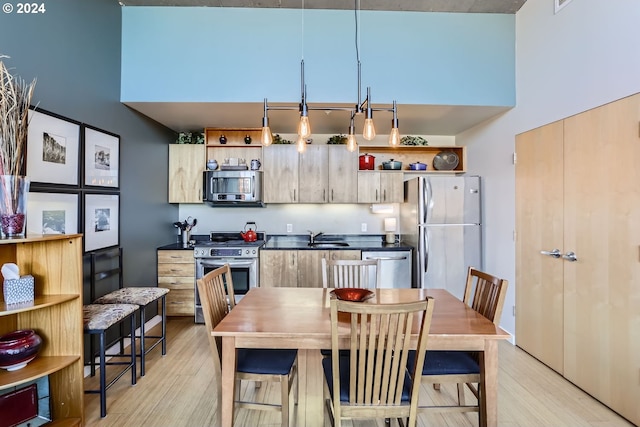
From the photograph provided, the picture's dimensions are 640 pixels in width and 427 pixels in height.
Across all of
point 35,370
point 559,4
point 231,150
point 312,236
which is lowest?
point 35,370

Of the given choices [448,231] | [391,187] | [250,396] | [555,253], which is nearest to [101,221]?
[250,396]

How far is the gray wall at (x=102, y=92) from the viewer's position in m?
2.14

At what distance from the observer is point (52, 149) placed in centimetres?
227

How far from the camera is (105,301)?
262cm

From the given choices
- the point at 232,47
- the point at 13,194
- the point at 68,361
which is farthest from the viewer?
the point at 232,47

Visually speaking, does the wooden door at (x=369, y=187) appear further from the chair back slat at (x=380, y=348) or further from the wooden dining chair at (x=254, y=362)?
the chair back slat at (x=380, y=348)

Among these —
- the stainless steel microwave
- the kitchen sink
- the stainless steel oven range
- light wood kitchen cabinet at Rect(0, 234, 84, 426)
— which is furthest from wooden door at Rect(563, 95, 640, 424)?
light wood kitchen cabinet at Rect(0, 234, 84, 426)

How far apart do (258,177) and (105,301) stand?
6.93ft

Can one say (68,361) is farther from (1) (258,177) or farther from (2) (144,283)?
(1) (258,177)

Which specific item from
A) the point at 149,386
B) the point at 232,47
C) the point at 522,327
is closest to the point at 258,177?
the point at 232,47

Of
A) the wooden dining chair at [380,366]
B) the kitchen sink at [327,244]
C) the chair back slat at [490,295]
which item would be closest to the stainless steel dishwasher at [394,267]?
the kitchen sink at [327,244]

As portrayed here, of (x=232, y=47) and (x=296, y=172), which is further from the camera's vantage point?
(x=296, y=172)

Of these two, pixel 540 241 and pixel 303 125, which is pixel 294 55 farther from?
pixel 540 241

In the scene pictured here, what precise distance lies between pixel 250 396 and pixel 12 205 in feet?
6.17
